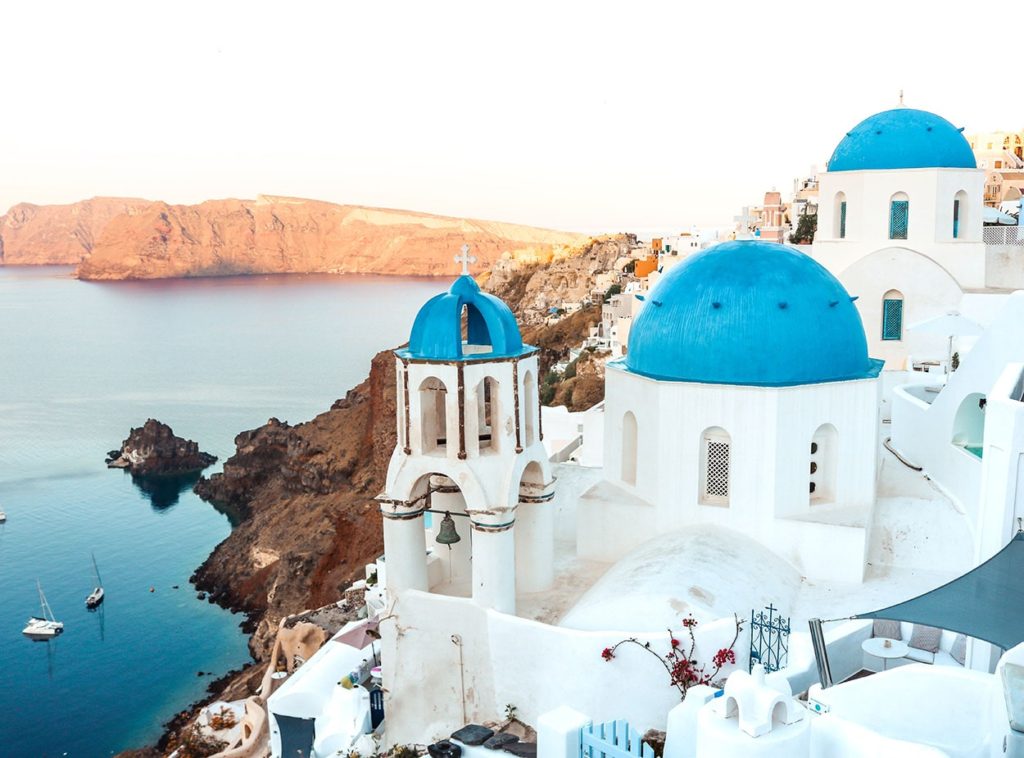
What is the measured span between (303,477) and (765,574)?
43.0 metres

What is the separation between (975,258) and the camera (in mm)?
22703

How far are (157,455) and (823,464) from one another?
194 ft

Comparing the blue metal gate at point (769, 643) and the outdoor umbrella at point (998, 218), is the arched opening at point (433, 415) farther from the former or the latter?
the outdoor umbrella at point (998, 218)

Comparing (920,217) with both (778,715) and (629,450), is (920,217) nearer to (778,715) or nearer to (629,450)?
(629,450)

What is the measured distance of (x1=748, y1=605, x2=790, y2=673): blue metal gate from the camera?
1030cm

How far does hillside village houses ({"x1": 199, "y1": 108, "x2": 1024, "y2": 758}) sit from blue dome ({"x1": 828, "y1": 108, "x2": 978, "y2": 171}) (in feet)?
27.6

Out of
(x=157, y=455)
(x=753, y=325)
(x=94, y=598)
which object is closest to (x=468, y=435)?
(x=753, y=325)

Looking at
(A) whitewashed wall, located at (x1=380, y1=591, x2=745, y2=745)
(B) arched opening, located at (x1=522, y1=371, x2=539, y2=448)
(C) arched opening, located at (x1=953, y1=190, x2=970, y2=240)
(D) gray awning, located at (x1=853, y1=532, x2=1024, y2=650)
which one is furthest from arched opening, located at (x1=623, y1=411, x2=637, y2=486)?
(C) arched opening, located at (x1=953, y1=190, x2=970, y2=240)

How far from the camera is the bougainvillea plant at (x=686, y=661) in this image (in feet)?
34.0

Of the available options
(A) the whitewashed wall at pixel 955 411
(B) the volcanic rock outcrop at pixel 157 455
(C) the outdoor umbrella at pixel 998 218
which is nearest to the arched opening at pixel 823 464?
(A) the whitewashed wall at pixel 955 411

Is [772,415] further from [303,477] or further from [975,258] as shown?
[303,477]

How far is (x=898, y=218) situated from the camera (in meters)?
22.7

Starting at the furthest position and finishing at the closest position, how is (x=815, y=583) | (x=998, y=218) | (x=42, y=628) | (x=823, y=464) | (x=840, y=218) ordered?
1. (x=42, y=628)
2. (x=998, y=218)
3. (x=840, y=218)
4. (x=823, y=464)
5. (x=815, y=583)

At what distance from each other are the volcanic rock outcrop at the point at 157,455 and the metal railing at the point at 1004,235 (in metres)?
54.1
